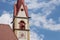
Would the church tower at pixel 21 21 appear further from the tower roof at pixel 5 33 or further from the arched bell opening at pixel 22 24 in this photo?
the tower roof at pixel 5 33

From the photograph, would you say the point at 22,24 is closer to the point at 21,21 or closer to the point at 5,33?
the point at 21,21

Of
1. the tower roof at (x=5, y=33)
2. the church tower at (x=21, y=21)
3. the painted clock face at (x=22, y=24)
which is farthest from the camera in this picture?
the painted clock face at (x=22, y=24)

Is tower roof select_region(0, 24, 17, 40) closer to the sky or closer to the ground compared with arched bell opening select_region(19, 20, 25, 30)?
closer to the ground

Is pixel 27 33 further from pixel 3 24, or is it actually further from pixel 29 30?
pixel 3 24

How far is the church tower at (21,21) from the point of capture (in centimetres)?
4194

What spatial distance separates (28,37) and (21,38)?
1100 mm

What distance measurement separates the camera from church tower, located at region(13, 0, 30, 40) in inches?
1651

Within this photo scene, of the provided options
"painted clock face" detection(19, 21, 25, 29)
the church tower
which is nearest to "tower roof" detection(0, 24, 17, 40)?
the church tower

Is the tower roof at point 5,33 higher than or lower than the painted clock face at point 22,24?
lower

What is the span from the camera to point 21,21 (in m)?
43.2

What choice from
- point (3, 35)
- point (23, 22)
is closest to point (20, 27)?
point (23, 22)

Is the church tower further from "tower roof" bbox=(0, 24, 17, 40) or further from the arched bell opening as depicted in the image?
"tower roof" bbox=(0, 24, 17, 40)

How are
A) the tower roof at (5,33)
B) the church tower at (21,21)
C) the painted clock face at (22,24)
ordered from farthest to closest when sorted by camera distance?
the painted clock face at (22,24) → the church tower at (21,21) → the tower roof at (5,33)

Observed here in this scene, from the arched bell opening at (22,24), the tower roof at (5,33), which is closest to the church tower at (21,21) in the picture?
the arched bell opening at (22,24)
